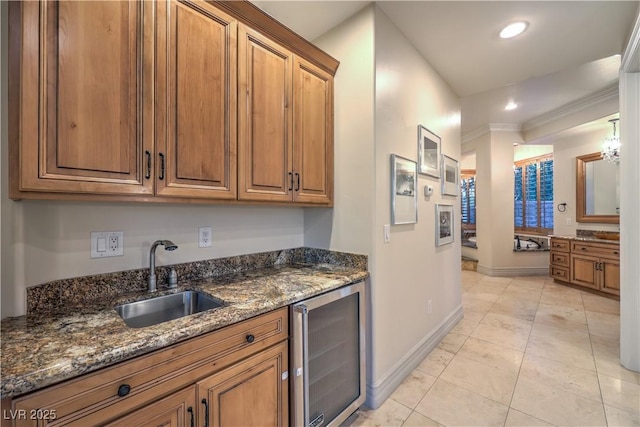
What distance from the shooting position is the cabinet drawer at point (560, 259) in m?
4.57

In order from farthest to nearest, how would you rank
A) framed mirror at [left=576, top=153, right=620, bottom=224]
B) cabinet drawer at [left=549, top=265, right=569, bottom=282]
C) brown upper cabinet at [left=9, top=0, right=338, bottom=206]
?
1. cabinet drawer at [left=549, top=265, right=569, bottom=282]
2. framed mirror at [left=576, top=153, right=620, bottom=224]
3. brown upper cabinet at [left=9, top=0, right=338, bottom=206]

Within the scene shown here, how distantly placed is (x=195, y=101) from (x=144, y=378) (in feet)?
3.90

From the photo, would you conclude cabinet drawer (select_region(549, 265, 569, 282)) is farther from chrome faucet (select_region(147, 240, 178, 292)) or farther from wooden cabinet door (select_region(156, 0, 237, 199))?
chrome faucet (select_region(147, 240, 178, 292))

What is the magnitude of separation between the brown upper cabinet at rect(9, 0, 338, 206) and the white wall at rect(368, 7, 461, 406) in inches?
22.3

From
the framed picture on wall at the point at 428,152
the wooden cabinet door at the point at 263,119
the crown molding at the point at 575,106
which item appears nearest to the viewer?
the wooden cabinet door at the point at 263,119

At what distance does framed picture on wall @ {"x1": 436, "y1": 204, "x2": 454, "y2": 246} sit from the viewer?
2.74 meters

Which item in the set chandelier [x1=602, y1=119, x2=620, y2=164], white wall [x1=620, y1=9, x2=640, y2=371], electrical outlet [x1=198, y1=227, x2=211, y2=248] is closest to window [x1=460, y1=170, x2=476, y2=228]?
chandelier [x1=602, y1=119, x2=620, y2=164]

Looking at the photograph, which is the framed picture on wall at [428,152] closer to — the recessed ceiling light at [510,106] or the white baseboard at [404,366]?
the white baseboard at [404,366]

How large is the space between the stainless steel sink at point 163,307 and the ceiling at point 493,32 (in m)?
1.97

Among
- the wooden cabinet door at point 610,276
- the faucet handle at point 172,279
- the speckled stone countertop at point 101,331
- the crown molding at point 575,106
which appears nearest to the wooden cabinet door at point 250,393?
the speckled stone countertop at point 101,331

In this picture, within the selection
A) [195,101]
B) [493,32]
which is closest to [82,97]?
[195,101]

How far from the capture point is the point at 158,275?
1506mm

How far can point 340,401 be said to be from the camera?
5.44ft

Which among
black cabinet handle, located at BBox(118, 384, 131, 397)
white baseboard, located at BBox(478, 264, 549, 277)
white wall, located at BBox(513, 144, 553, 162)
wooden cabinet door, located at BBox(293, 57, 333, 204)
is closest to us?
black cabinet handle, located at BBox(118, 384, 131, 397)
